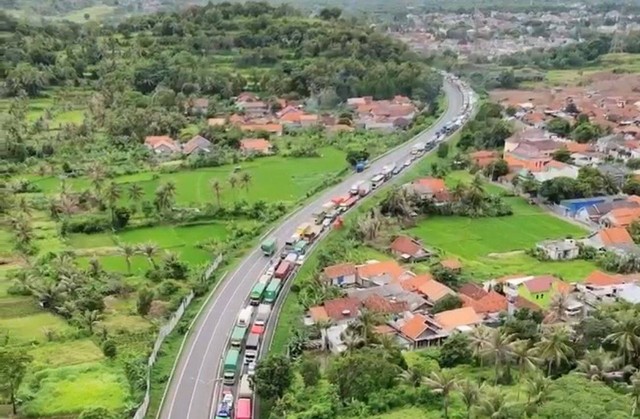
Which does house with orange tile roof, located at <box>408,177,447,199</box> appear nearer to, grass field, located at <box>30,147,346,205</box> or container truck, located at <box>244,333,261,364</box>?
grass field, located at <box>30,147,346,205</box>

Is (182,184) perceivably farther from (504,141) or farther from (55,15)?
(55,15)

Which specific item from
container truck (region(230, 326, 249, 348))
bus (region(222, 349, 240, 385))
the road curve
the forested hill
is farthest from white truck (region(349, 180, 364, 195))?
the forested hill

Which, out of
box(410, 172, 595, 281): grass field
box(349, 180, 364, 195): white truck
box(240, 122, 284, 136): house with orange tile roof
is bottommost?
box(410, 172, 595, 281): grass field

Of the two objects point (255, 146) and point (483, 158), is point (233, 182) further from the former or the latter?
point (483, 158)

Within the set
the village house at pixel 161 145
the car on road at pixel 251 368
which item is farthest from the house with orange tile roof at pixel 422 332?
the village house at pixel 161 145

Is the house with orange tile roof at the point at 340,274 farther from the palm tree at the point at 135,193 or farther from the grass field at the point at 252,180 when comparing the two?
the palm tree at the point at 135,193

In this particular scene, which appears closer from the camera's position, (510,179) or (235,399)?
(235,399)

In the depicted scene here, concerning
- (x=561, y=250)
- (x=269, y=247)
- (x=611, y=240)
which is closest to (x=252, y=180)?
(x=269, y=247)

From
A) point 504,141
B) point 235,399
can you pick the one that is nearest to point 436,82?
point 504,141
